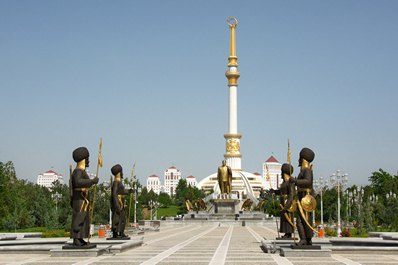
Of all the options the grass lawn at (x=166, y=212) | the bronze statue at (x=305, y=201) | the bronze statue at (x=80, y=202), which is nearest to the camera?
the bronze statue at (x=80, y=202)

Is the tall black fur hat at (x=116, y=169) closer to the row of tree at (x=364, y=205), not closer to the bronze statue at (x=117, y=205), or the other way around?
the bronze statue at (x=117, y=205)

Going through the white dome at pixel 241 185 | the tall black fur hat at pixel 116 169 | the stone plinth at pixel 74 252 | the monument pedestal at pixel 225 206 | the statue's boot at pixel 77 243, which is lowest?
the stone plinth at pixel 74 252

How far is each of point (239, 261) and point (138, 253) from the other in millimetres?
3779

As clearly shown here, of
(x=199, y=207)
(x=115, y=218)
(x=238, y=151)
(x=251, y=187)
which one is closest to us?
(x=115, y=218)

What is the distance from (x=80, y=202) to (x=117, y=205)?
4611mm

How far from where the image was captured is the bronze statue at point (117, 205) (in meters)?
20.5

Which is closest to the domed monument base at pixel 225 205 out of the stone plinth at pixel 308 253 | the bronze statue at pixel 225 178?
the bronze statue at pixel 225 178

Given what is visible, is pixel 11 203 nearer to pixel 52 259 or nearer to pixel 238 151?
pixel 52 259

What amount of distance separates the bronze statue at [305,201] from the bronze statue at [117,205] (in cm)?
704

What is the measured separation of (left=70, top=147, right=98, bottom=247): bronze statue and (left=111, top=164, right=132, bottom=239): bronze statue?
4.28m

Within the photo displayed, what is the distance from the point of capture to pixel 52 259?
49.3 ft

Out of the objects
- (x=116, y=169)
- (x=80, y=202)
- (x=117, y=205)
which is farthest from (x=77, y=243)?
(x=116, y=169)

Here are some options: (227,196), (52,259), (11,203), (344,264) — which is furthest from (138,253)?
(227,196)

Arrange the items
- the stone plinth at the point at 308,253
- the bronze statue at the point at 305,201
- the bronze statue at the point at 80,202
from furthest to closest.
→ the bronze statue at the point at 305,201, the bronze statue at the point at 80,202, the stone plinth at the point at 308,253
